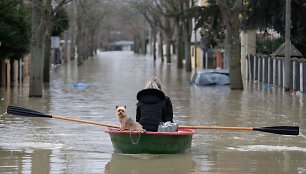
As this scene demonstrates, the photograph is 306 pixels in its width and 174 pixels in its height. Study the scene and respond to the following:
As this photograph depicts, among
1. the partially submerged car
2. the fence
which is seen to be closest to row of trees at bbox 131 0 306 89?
the partially submerged car

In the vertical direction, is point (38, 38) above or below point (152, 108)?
above

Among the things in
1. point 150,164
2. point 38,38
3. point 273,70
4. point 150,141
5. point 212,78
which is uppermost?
point 38,38

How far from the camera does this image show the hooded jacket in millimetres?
13867

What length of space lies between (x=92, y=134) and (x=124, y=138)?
4.20 metres

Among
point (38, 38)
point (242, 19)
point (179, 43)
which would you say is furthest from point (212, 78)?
point (179, 43)

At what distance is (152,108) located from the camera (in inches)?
551

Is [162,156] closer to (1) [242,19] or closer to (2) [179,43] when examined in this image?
(1) [242,19]

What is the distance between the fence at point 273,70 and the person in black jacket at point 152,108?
21819mm

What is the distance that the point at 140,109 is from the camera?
1412 centimetres

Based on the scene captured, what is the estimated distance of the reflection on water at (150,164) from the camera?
484 inches

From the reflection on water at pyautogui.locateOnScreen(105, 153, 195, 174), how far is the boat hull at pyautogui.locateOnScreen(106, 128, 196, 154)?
104mm

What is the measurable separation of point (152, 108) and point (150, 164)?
1.45 m

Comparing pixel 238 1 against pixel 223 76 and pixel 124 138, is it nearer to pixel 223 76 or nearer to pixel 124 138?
pixel 223 76

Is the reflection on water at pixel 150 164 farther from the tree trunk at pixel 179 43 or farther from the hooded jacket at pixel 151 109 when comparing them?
the tree trunk at pixel 179 43
